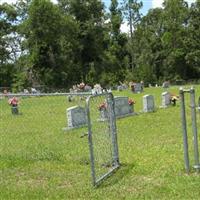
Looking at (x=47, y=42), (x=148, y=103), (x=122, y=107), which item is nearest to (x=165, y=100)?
(x=148, y=103)

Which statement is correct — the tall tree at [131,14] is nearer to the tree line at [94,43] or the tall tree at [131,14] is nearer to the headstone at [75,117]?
the tree line at [94,43]

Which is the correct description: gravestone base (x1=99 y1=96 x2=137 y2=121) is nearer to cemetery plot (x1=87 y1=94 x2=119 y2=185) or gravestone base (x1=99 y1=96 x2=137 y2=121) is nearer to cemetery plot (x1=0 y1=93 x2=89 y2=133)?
cemetery plot (x1=0 y1=93 x2=89 y2=133)

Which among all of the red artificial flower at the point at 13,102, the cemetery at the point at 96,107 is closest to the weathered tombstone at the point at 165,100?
the cemetery at the point at 96,107

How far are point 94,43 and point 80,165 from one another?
218ft

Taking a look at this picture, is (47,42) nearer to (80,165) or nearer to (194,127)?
(80,165)

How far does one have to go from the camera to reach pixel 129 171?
918 cm

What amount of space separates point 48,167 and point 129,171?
5.59ft

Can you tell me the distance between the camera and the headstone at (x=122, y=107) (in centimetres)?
2084

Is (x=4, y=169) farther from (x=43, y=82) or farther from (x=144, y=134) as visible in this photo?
(x=43, y=82)

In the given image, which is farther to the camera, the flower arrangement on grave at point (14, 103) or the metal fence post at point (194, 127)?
the flower arrangement on grave at point (14, 103)

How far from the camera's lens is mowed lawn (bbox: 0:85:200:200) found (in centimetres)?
782

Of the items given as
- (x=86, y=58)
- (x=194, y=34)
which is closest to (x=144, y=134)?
(x=86, y=58)

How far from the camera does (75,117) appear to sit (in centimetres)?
1755

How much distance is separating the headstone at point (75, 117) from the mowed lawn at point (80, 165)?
60 cm
